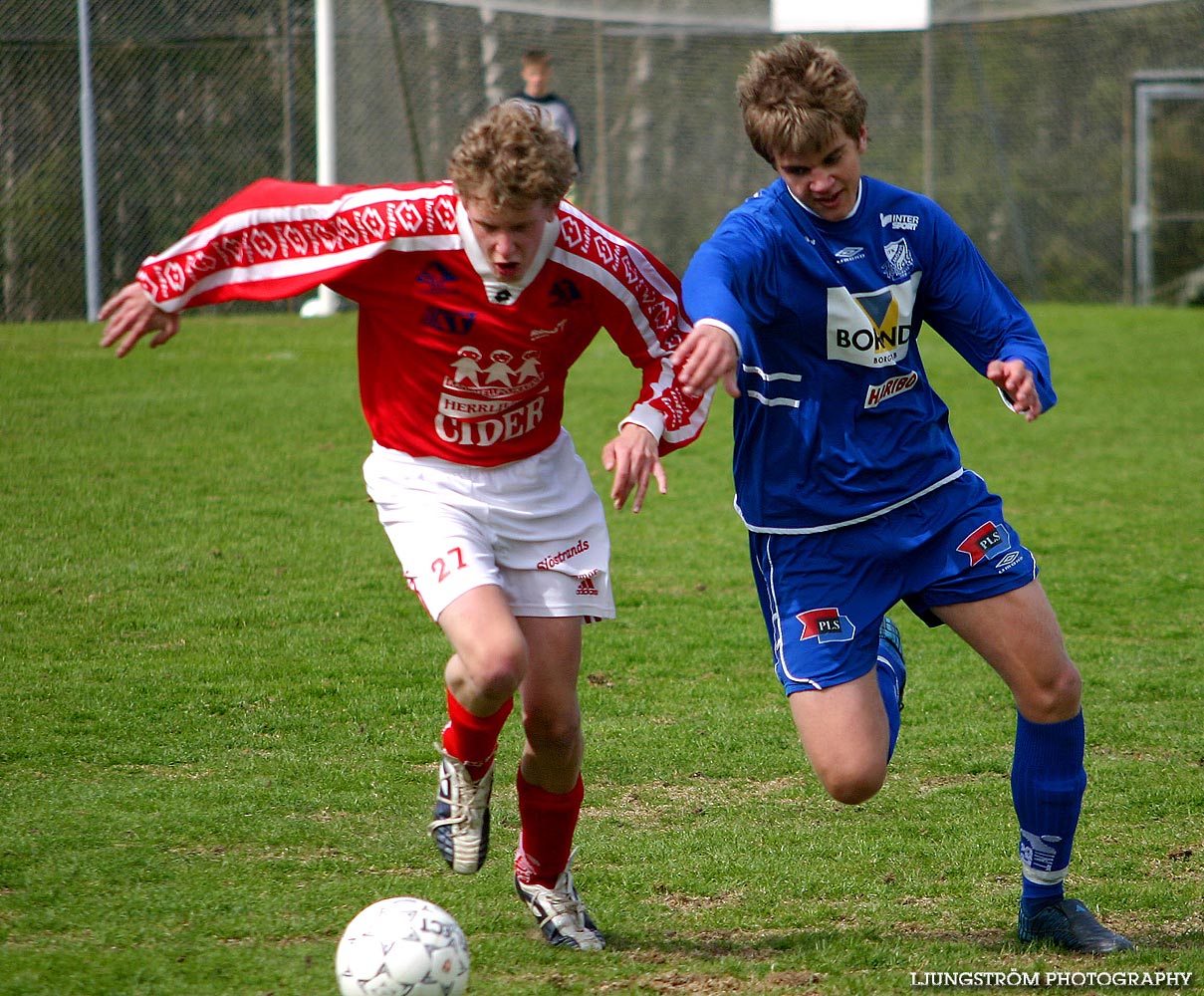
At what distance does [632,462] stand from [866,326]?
2.33 feet

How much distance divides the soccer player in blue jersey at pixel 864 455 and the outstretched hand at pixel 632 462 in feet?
1.15

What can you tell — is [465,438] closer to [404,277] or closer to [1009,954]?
[404,277]

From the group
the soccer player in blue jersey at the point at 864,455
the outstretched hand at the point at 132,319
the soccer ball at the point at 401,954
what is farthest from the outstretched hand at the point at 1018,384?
the outstretched hand at the point at 132,319

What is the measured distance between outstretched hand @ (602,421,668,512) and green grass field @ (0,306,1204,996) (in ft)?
3.86

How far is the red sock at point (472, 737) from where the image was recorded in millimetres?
3707

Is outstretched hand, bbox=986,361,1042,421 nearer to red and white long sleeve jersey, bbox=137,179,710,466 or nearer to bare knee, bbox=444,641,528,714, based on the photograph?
red and white long sleeve jersey, bbox=137,179,710,466

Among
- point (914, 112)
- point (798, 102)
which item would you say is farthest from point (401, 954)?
point (914, 112)

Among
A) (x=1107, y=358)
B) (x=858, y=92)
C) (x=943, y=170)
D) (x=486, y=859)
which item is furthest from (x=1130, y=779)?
(x=943, y=170)

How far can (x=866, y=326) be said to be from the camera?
356cm

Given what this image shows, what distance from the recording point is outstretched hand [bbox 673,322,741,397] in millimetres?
3074

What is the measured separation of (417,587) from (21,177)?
11840mm

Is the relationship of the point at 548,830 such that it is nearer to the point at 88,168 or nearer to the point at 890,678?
the point at 890,678

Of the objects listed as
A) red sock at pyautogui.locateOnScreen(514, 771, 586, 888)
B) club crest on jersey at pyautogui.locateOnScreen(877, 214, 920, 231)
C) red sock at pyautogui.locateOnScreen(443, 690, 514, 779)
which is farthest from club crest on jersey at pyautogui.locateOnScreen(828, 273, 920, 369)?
red sock at pyautogui.locateOnScreen(514, 771, 586, 888)

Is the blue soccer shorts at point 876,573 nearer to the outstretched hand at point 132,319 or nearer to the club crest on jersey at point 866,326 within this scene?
the club crest on jersey at point 866,326
